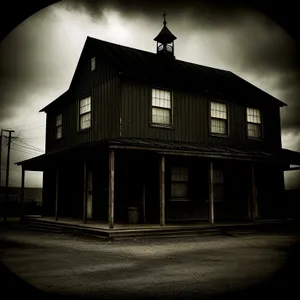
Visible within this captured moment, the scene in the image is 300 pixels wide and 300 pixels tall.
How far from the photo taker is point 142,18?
462 cm

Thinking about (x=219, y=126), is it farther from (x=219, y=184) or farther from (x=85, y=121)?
(x=85, y=121)

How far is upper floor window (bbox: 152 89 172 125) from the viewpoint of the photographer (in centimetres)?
1570

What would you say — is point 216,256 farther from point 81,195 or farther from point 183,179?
point 81,195

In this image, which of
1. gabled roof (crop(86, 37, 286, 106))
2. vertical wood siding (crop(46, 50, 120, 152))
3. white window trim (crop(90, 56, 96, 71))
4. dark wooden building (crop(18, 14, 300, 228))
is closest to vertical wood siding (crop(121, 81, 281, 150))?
dark wooden building (crop(18, 14, 300, 228))

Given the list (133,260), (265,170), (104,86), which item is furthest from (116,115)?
(265,170)

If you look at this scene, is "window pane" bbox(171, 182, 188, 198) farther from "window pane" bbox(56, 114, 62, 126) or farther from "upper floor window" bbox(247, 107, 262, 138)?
"window pane" bbox(56, 114, 62, 126)

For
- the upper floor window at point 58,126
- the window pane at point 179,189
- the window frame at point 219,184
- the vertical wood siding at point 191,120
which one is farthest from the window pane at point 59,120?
the window frame at point 219,184

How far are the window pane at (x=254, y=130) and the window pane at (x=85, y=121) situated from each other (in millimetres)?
8242

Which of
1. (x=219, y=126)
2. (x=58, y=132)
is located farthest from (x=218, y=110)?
(x=58, y=132)

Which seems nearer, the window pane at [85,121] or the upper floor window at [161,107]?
the upper floor window at [161,107]

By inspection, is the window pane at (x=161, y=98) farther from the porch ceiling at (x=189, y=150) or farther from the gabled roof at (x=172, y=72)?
the porch ceiling at (x=189, y=150)

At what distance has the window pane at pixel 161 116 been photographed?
15.7 meters

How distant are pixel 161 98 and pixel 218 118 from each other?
3.45m

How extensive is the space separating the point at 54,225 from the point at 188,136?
6986mm
